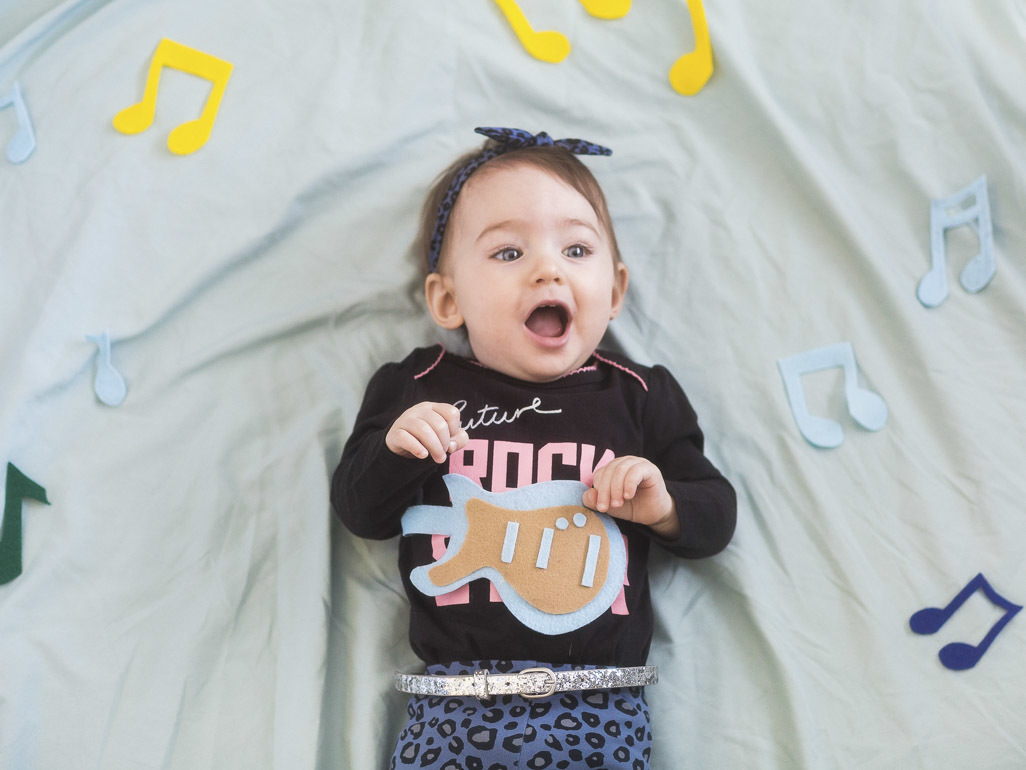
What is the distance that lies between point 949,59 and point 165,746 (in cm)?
130

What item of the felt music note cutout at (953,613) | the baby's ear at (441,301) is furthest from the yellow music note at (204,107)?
the felt music note cutout at (953,613)

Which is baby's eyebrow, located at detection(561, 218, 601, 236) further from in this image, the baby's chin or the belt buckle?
the belt buckle

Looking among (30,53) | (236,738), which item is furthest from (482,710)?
(30,53)

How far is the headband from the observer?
3.68ft

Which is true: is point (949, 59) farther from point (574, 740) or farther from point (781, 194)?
point (574, 740)

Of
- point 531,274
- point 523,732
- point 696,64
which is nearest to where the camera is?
point 523,732

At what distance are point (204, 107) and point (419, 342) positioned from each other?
0.45 meters

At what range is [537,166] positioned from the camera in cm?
109

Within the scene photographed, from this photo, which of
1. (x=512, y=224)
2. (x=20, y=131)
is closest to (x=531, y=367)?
(x=512, y=224)

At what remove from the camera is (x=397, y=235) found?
4.06 ft

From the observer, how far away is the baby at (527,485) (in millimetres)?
931

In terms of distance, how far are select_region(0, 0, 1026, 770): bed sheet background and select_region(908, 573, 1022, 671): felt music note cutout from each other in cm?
1

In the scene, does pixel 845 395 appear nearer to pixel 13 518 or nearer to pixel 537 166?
pixel 537 166

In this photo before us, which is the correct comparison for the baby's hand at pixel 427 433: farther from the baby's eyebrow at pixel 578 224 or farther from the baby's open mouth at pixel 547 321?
the baby's eyebrow at pixel 578 224
